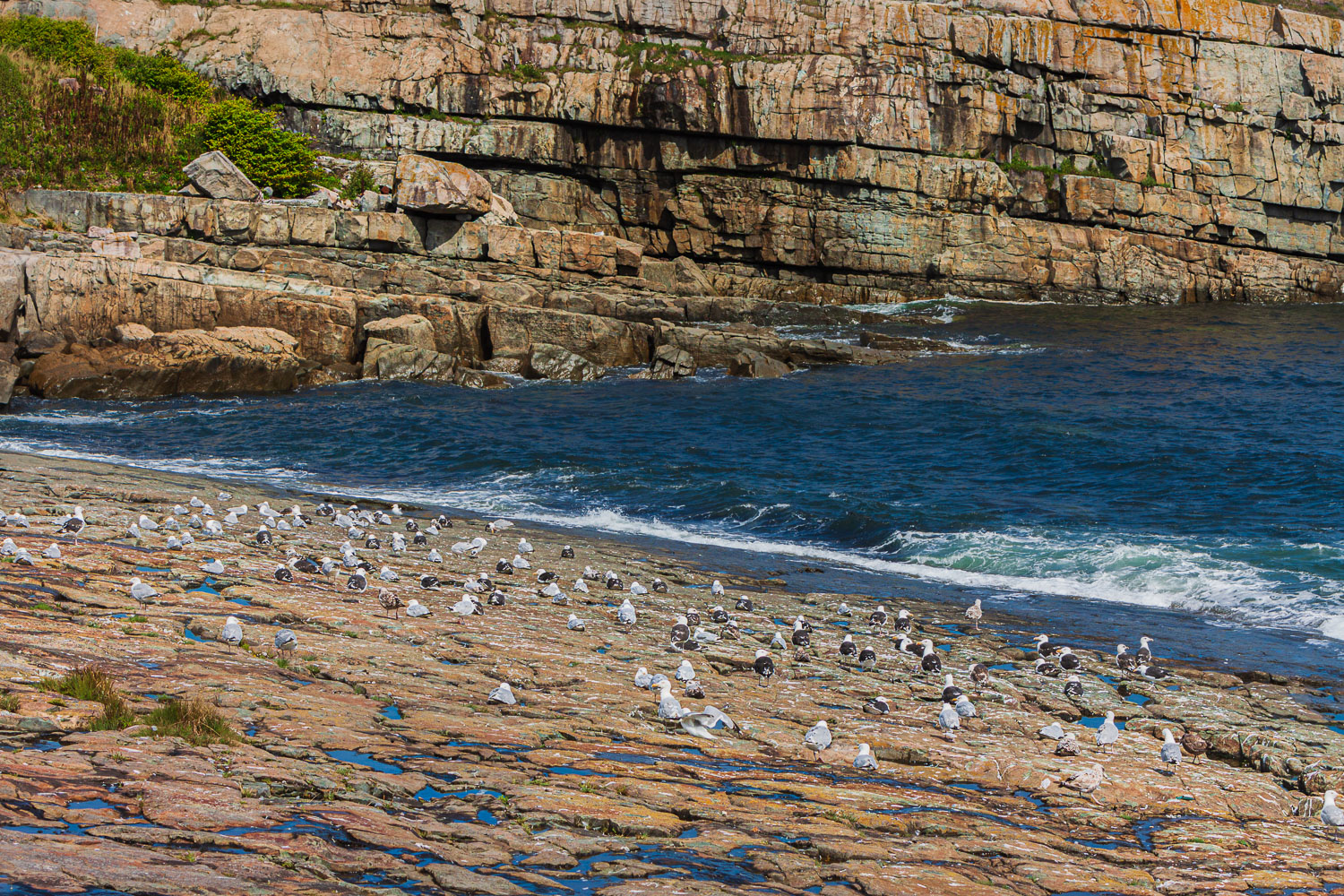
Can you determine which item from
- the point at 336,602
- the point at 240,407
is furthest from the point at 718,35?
the point at 336,602

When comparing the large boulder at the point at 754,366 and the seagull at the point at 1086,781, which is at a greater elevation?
the large boulder at the point at 754,366

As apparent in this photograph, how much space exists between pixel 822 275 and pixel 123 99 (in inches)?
1326

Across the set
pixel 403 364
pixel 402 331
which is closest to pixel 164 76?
pixel 402 331

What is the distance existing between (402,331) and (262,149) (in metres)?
15.6

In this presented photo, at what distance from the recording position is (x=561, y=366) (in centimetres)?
3584

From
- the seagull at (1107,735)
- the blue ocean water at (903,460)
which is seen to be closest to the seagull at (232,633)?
the seagull at (1107,735)

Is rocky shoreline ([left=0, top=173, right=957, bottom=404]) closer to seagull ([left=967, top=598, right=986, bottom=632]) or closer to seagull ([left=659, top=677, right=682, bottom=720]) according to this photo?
seagull ([left=967, top=598, right=986, bottom=632])

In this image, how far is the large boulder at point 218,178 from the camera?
134 feet

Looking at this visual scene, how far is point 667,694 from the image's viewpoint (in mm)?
8492

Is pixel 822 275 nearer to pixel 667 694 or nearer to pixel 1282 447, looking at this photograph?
pixel 1282 447

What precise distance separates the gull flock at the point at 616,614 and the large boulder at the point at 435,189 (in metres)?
28.4

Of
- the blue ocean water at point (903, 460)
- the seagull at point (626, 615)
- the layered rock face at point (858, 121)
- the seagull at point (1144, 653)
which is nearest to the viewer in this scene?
the seagull at point (626, 615)

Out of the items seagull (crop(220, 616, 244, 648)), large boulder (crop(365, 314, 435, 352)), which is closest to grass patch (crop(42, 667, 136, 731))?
seagull (crop(220, 616, 244, 648))

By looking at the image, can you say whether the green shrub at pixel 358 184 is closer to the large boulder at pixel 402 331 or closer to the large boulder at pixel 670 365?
the large boulder at pixel 402 331
